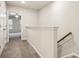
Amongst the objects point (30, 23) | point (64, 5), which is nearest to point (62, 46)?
point (64, 5)

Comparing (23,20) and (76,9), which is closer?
(76,9)

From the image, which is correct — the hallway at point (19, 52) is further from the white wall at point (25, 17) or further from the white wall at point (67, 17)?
the white wall at point (25, 17)

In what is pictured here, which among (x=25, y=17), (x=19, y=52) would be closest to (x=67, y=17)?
(x=19, y=52)

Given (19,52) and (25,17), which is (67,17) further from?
(25,17)

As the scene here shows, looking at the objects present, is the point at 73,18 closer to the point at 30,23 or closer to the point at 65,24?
the point at 65,24

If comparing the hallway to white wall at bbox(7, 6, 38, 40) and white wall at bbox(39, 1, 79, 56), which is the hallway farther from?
white wall at bbox(7, 6, 38, 40)

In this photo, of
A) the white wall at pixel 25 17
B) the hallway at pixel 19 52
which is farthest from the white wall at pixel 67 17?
the white wall at pixel 25 17

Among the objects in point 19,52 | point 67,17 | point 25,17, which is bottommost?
point 19,52

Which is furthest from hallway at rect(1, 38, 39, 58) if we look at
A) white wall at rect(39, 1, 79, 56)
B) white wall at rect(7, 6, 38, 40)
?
white wall at rect(7, 6, 38, 40)

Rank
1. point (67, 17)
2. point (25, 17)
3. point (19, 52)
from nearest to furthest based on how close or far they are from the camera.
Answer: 1. point (67, 17)
2. point (19, 52)
3. point (25, 17)

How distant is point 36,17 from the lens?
336 inches

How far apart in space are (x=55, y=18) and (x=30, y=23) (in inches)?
127

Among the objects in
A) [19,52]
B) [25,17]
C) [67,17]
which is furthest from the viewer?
[25,17]

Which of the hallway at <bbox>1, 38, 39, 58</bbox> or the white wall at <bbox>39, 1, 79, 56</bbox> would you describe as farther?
the hallway at <bbox>1, 38, 39, 58</bbox>
